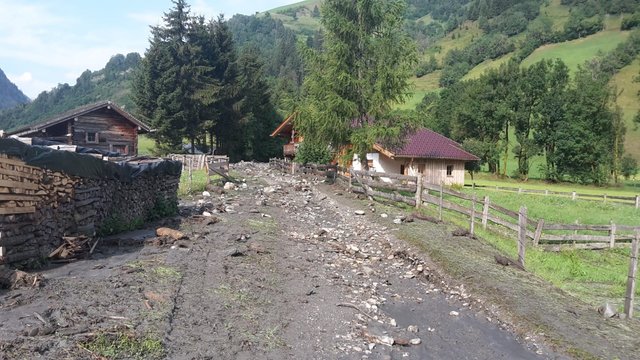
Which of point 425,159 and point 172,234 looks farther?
point 425,159

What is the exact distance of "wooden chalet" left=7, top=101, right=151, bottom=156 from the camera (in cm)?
2689

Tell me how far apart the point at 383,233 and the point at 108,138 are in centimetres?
2240

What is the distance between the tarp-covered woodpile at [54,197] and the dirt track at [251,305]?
744 mm

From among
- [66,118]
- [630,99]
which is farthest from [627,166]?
[66,118]

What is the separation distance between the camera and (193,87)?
47.1 metres

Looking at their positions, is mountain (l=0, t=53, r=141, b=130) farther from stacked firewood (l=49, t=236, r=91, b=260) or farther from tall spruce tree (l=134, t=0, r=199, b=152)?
stacked firewood (l=49, t=236, r=91, b=260)

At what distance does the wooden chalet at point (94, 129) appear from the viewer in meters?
26.9

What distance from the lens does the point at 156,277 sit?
804cm

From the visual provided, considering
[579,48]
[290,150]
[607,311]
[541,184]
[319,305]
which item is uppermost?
[579,48]

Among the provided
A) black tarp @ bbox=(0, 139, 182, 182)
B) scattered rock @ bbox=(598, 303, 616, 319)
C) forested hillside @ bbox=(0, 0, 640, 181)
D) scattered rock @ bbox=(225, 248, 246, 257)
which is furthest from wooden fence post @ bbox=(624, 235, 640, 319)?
forested hillside @ bbox=(0, 0, 640, 181)

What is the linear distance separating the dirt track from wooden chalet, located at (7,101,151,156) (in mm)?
18684

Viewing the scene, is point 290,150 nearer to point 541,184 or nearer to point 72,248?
point 541,184

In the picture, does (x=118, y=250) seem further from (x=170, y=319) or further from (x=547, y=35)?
(x=547, y=35)

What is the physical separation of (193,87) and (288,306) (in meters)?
42.9
